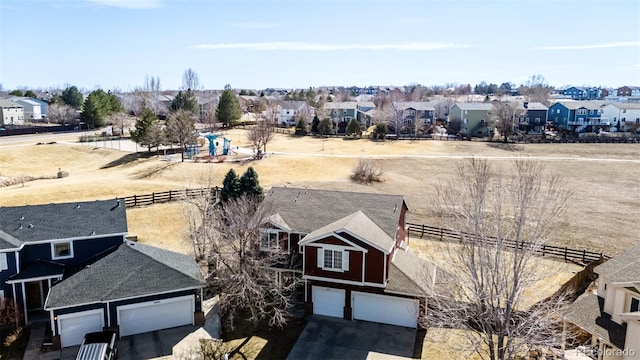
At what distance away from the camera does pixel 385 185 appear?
60969mm

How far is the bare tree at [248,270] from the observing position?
24297mm

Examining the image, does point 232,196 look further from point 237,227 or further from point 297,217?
point 237,227

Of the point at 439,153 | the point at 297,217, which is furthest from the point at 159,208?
the point at 439,153

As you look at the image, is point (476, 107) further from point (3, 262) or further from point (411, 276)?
point (3, 262)

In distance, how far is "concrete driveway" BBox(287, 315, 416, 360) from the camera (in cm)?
2278

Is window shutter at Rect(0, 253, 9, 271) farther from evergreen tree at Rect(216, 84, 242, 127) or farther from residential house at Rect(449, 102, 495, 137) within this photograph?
residential house at Rect(449, 102, 495, 137)

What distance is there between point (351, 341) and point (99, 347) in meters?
12.0

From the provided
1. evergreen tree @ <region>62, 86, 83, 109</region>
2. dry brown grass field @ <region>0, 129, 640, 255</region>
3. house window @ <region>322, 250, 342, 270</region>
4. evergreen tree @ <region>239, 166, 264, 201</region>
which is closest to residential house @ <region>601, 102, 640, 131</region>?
dry brown grass field @ <region>0, 129, 640, 255</region>

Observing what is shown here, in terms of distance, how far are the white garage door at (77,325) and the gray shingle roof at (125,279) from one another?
848 millimetres

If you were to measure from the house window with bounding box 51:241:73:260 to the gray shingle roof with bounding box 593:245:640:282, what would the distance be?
93.2 ft

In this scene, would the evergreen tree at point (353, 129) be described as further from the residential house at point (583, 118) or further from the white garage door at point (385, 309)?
the white garage door at point (385, 309)

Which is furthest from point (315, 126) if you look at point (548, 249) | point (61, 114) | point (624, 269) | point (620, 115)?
point (624, 269)

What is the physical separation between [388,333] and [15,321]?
1965 cm

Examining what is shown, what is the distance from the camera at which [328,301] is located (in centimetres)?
2691
